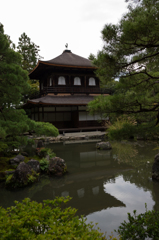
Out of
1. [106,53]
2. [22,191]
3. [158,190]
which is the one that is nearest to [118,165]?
[158,190]

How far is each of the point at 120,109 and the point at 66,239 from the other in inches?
126

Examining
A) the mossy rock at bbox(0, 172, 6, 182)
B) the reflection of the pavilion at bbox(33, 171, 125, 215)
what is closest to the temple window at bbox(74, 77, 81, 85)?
the reflection of the pavilion at bbox(33, 171, 125, 215)

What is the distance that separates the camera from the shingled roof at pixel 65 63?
17219mm

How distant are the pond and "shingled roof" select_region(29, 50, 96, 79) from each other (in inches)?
414

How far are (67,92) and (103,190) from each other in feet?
46.0

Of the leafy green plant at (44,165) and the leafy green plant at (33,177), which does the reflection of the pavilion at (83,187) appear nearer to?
the leafy green plant at (33,177)

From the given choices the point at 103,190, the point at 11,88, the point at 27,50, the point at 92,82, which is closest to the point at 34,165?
the point at 103,190

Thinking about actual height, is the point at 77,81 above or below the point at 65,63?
below

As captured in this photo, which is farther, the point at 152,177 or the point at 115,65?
the point at 152,177

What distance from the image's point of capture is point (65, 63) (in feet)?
59.9

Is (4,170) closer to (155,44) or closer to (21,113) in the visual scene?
(21,113)

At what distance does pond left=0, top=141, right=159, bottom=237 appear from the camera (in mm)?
4375

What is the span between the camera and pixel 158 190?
18.0 feet

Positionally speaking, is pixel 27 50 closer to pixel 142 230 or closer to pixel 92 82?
pixel 92 82
